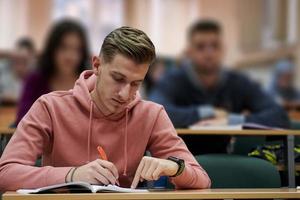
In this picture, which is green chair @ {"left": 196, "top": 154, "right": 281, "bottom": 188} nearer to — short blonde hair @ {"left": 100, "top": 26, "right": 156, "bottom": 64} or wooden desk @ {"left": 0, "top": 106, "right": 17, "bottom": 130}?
short blonde hair @ {"left": 100, "top": 26, "right": 156, "bottom": 64}

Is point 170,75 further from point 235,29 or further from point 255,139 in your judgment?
point 235,29

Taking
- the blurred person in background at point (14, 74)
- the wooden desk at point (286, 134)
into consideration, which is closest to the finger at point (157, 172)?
the wooden desk at point (286, 134)

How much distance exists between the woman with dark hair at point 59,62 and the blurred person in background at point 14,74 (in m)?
1.90

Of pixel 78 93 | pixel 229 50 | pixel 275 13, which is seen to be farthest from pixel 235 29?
pixel 78 93

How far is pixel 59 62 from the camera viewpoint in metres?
3.28

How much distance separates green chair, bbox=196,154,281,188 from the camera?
2051 mm

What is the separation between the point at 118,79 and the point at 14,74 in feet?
14.1

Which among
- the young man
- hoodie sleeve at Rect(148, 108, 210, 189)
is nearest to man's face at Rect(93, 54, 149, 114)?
the young man

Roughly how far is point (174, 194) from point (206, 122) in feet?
5.52

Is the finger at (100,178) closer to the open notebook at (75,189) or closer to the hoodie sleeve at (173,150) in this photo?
the open notebook at (75,189)

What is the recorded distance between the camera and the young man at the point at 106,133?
5.11ft

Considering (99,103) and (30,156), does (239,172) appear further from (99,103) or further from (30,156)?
(30,156)

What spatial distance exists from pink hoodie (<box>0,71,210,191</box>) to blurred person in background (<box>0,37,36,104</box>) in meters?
3.43

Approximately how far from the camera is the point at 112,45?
1.66 m
